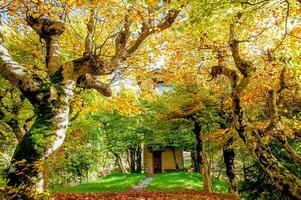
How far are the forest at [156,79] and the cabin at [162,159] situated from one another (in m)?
13.1

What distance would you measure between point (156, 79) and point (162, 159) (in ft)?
103

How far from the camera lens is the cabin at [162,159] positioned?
48125mm

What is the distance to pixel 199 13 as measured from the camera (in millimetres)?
8398

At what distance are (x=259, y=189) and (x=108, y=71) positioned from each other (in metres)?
15.8

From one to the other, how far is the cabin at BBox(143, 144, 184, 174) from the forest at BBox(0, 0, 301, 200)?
1308 centimetres

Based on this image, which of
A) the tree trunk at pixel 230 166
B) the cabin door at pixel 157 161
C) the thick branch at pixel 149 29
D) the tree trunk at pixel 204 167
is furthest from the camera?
the cabin door at pixel 157 161

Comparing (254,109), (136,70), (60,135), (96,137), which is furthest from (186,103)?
(96,137)

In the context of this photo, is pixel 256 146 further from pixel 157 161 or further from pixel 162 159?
pixel 157 161

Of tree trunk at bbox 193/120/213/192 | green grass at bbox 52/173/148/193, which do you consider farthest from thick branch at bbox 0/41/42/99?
tree trunk at bbox 193/120/213/192

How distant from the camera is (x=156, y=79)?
19.8 metres

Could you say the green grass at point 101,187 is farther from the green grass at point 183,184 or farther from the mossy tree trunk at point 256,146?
the mossy tree trunk at point 256,146

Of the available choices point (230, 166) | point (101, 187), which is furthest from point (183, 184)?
point (230, 166)

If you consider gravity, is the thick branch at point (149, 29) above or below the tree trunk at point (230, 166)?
above

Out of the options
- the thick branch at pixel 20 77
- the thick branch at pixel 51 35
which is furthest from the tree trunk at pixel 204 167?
the thick branch at pixel 20 77
